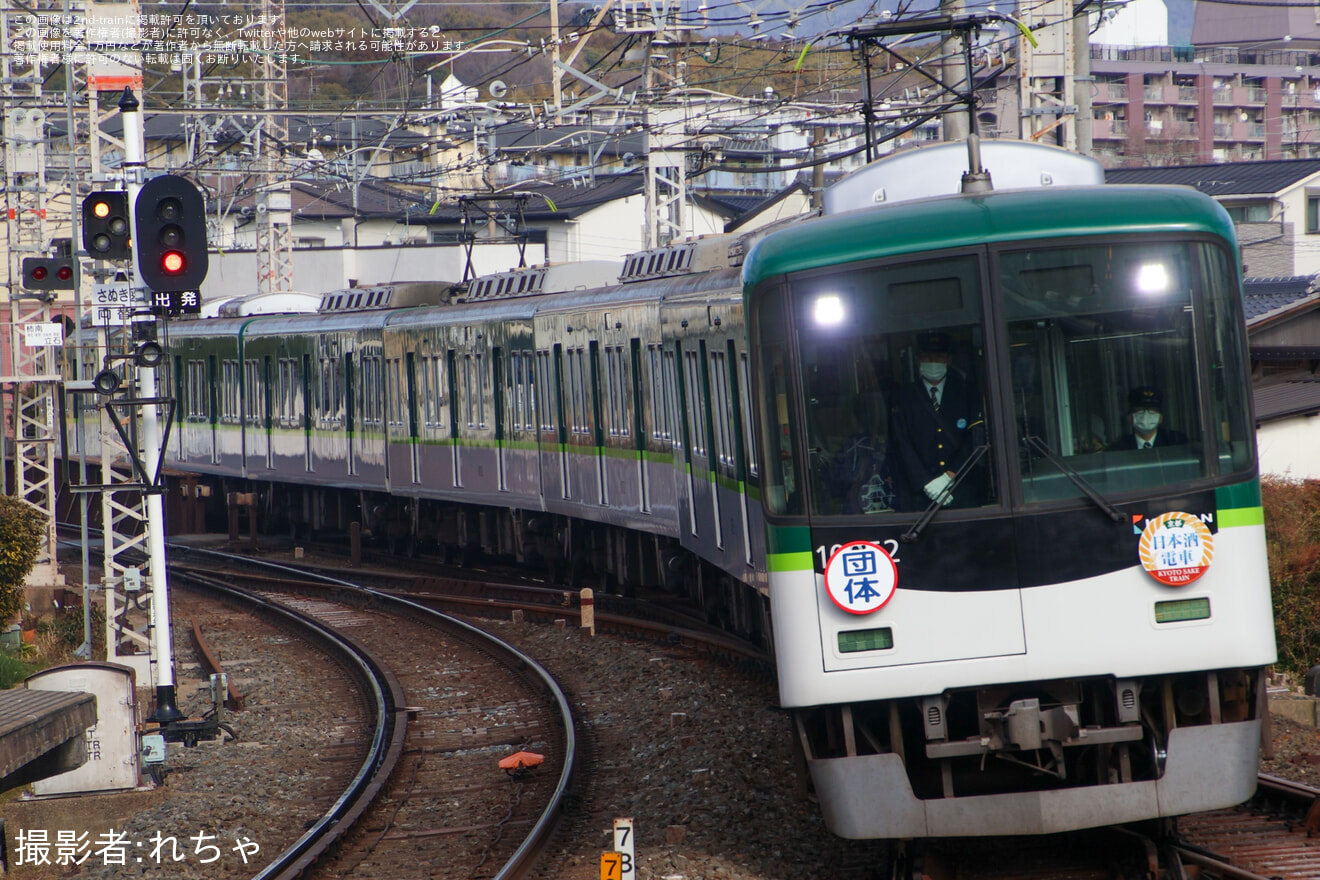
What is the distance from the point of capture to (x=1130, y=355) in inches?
248

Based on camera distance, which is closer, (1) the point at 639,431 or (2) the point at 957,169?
(2) the point at 957,169

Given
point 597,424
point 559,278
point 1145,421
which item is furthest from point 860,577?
point 559,278

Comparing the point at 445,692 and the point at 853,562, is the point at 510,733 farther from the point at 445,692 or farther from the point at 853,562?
the point at 853,562

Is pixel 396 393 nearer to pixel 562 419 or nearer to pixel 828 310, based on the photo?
pixel 562 419

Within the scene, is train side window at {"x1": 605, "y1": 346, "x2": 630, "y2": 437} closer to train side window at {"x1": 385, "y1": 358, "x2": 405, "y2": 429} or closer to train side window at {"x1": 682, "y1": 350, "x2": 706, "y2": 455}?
train side window at {"x1": 682, "y1": 350, "x2": 706, "y2": 455}

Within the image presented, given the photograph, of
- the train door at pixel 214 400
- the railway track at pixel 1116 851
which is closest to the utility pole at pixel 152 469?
the railway track at pixel 1116 851

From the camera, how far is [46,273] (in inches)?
563

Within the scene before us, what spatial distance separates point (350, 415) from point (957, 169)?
48.7 ft

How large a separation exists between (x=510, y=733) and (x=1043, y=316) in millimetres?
5766

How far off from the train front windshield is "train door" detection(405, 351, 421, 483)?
45.5 ft

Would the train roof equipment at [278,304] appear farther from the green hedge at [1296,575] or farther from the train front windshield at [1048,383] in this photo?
the train front windshield at [1048,383]

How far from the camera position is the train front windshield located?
628cm

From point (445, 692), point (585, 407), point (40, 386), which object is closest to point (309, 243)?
point (40, 386)

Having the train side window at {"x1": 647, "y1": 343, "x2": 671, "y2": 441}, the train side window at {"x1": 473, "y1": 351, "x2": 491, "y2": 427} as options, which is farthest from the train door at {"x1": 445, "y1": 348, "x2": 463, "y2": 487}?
the train side window at {"x1": 647, "y1": 343, "x2": 671, "y2": 441}
